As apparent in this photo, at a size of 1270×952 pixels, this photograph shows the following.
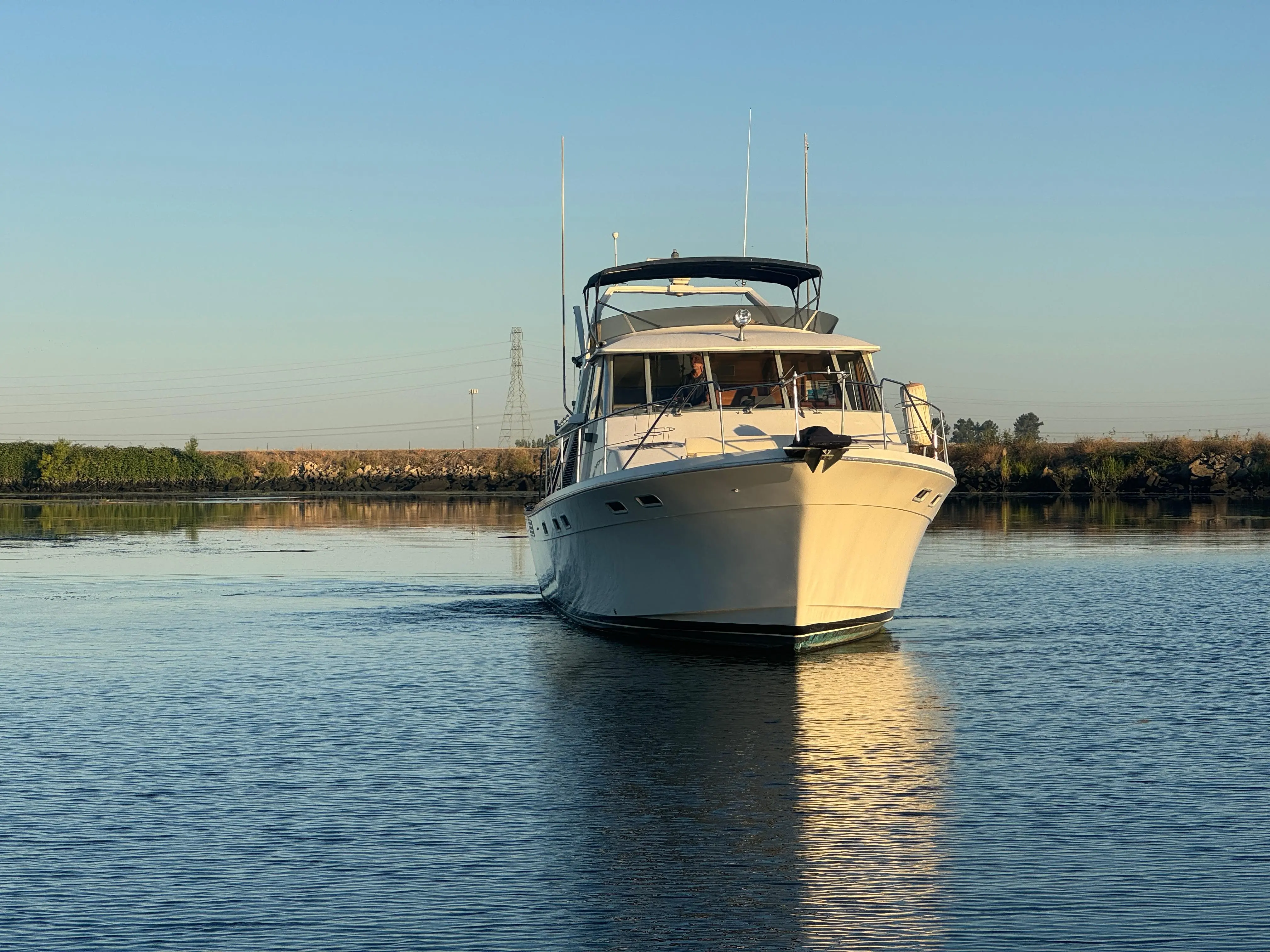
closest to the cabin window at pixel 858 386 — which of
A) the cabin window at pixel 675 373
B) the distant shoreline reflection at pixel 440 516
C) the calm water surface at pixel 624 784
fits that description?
the cabin window at pixel 675 373

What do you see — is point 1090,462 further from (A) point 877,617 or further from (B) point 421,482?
(A) point 877,617

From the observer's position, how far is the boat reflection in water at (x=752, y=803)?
7105mm

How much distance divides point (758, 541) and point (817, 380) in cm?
394

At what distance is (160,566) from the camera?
31578 millimetres

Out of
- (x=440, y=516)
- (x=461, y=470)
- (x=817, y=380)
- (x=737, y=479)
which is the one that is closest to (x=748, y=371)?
(x=817, y=380)

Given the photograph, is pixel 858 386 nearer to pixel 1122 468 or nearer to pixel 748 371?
pixel 748 371

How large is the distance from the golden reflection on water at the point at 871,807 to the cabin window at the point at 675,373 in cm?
471

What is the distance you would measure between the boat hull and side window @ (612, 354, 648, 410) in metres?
1.63

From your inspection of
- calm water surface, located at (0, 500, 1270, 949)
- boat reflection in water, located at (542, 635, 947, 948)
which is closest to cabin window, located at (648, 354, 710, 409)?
calm water surface, located at (0, 500, 1270, 949)

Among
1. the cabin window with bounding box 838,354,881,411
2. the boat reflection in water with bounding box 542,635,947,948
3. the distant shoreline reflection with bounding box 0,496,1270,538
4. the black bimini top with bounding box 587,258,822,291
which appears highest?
the black bimini top with bounding box 587,258,822,291

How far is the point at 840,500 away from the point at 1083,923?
9150mm

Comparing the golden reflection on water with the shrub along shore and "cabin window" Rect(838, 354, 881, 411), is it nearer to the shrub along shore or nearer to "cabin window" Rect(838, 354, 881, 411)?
"cabin window" Rect(838, 354, 881, 411)

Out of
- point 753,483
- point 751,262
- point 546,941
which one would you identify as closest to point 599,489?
point 753,483

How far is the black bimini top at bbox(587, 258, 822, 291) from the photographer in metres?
21.3
